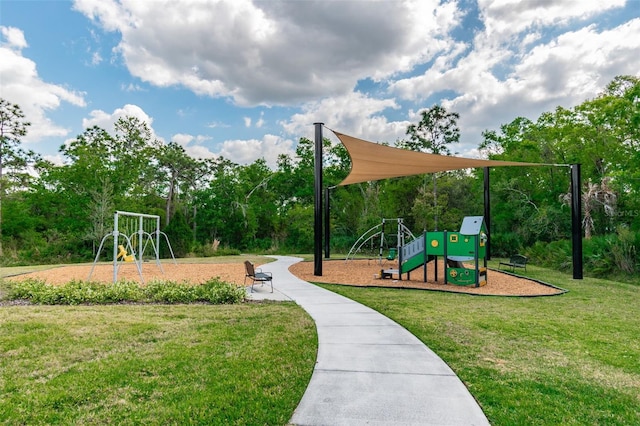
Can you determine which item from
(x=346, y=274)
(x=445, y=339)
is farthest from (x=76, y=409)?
(x=346, y=274)

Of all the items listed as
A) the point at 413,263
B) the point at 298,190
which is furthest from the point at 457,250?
the point at 298,190

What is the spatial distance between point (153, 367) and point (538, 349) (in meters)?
3.87

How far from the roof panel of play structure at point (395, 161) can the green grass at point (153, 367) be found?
15.5ft

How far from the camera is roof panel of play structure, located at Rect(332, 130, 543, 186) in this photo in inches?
335

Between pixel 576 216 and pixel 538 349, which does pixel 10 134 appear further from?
pixel 576 216

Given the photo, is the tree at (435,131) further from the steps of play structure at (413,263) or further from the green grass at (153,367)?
the green grass at (153,367)

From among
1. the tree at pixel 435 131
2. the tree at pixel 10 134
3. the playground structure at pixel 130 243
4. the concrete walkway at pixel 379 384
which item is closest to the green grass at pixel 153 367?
the concrete walkway at pixel 379 384

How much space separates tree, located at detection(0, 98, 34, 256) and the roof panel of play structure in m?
21.9

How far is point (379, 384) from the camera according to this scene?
9.09 ft

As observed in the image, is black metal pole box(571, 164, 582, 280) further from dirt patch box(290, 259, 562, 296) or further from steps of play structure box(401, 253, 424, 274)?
steps of play structure box(401, 253, 424, 274)

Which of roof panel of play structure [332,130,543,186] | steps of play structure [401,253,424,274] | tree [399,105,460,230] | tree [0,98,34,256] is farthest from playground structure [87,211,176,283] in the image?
tree [399,105,460,230]

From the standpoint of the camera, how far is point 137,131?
90.7 feet

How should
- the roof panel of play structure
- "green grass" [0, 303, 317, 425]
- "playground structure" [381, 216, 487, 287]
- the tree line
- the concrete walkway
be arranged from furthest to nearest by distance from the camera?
the tree line → the roof panel of play structure → "playground structure" [381, 216, 487, 287] → "green grass" [0, 303, 317, 425] → the concrete walkway

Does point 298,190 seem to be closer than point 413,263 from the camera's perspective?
No
